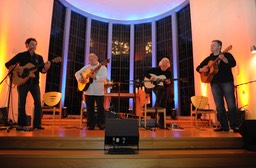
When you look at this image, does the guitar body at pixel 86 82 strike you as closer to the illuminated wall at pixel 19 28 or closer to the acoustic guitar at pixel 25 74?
the acoustic guitar at pixel 25 74

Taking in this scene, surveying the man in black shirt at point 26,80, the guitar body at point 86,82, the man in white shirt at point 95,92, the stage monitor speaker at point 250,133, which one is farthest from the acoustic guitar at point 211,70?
the man in black shirt at point 26,80

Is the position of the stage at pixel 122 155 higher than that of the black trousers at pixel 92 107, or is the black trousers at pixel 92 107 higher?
the black trousers at pixel 92 107

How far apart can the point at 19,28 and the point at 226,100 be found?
5.81 metres

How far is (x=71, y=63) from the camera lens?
30.5 ft

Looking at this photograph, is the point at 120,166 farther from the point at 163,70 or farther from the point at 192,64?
the point at 192,64

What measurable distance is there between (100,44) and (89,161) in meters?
8.67

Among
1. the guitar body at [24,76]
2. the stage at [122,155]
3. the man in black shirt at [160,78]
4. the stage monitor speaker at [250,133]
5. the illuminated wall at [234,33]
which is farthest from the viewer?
the illuminated wall at [234,33]

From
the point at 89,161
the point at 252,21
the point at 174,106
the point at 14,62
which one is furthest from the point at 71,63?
the point at 89,161

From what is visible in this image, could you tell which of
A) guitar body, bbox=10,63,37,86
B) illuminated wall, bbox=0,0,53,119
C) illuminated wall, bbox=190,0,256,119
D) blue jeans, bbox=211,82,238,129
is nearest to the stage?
blue jeans, bbox=211,82,238,129

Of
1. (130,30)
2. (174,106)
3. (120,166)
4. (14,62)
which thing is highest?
(130,30)

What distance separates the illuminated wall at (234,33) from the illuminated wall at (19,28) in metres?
5.54

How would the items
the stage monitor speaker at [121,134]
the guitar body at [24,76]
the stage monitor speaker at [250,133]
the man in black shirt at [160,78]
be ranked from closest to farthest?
the stage monitor speaker at [121,134] → the stage monitor speaker at [250,133] → the guitar body at [24,76] → the man in black shirt at [160,78]

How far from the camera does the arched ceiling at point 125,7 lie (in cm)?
919

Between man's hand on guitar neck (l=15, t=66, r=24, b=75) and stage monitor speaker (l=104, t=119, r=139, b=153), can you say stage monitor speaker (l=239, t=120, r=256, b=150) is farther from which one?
man's hand on guitar neck (l=15, t=66, r=24, b=75)
